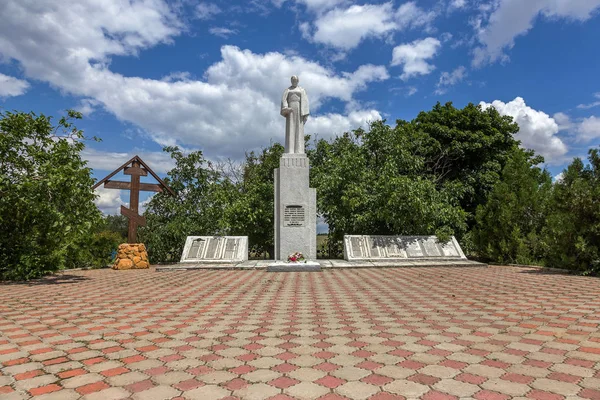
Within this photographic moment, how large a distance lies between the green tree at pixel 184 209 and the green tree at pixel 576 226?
885 cm

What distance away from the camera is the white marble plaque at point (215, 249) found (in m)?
11.2

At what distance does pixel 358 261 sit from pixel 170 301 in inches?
259

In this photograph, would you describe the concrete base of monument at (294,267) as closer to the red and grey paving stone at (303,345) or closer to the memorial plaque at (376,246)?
the memorial plaque at (376,246)

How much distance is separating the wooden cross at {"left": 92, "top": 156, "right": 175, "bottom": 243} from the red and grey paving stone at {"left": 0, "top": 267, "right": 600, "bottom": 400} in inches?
241

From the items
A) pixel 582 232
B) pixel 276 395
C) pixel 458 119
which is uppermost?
pixel 458 119

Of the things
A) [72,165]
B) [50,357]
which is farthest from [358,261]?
[50,357]

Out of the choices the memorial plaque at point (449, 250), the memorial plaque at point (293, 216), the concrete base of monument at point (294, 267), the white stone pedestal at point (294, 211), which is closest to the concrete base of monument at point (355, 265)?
the concrete base of monument at point (294, 267)

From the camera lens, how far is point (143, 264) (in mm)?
11305

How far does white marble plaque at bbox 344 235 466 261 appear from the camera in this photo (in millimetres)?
11367

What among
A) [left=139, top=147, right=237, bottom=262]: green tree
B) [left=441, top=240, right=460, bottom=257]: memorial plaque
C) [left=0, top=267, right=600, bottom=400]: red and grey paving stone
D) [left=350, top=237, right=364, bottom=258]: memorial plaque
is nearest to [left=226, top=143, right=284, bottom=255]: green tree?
[left=139, top=147, right=237, bottom=262]: green tree

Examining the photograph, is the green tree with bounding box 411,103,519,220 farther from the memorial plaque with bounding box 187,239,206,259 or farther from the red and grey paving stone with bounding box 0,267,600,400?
the red and grey paving stone with bounding box 0,267,600,400

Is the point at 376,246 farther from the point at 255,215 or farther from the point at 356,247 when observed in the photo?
the point at 255,215

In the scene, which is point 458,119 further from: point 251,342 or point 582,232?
point 251,342

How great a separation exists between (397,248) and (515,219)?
12.0 feet
